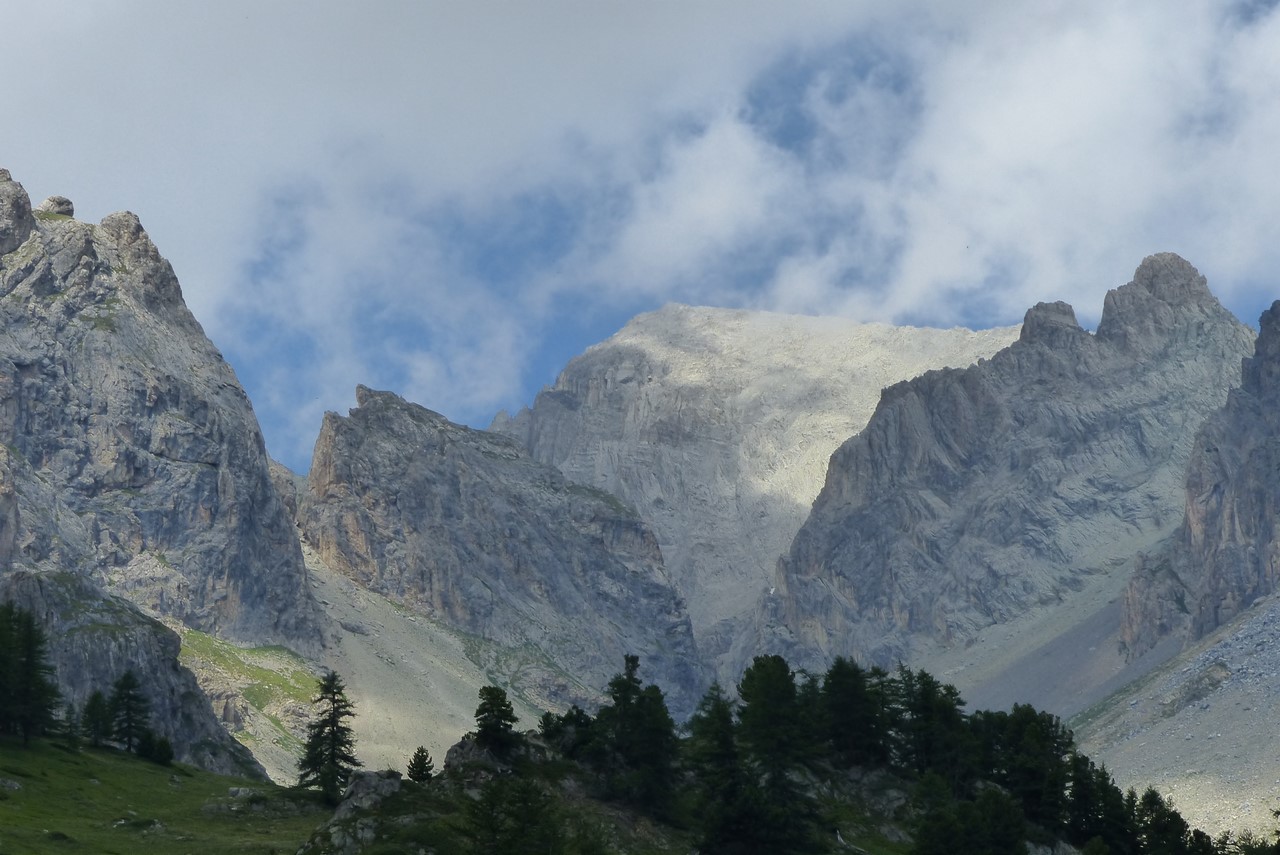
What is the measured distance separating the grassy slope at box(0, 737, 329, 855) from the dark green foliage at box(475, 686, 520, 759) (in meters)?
11.8

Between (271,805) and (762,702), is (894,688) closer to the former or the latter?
(762,702)

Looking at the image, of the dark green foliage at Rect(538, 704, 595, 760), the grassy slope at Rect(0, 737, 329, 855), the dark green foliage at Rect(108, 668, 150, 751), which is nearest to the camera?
the grassy slope at Rect(0, 737, 329, 855)

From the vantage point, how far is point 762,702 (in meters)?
119

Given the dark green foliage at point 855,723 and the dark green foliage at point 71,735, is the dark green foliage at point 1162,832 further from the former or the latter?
the dark green foliage at point 71,735

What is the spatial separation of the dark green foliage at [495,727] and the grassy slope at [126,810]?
11.8 metres

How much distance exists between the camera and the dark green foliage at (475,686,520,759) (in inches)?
4094

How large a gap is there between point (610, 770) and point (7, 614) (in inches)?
2352

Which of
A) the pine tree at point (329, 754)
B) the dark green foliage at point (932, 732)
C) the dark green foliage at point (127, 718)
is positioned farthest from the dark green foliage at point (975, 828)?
the dark green foliage at point (127, 718)

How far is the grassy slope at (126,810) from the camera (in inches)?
3583

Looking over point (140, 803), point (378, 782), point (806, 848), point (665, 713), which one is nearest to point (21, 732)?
point (140, 803)

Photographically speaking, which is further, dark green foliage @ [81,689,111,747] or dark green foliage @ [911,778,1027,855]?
dark green foliage @ [81,689,111,747]

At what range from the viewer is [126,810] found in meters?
104

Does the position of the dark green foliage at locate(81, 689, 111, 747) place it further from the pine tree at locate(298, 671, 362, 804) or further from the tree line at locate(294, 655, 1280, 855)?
the tree line at locate(294, 655, 1280, 855)

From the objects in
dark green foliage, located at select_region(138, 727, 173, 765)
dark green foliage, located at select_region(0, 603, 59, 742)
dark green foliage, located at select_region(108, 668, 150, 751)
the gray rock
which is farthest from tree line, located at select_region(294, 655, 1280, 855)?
dark green foliage, located at select_region(108, 668, 150, 751)
